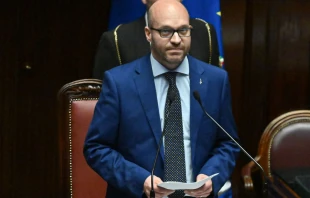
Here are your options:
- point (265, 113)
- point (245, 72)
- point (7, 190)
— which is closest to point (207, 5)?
point (245, 72)

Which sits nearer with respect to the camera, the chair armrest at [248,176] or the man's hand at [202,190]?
the man's hand at [202,190]

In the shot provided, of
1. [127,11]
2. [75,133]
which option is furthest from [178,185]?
[127,11]

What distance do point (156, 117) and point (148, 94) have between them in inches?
3.0

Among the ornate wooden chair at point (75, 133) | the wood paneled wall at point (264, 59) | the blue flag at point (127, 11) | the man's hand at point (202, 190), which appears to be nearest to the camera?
the man's hand at point (202, 190)

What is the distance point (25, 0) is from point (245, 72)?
1.23 metres

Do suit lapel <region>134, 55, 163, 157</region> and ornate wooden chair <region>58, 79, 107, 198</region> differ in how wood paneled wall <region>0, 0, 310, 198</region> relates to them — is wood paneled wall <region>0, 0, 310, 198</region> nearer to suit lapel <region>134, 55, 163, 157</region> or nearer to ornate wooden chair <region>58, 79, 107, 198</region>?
ornate wooden chair <region>58, 79, 107, 198</region>

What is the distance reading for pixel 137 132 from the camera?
1.73 m

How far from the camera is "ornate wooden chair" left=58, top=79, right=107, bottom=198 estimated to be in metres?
2.08

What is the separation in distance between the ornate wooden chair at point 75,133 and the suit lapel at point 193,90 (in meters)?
0.44

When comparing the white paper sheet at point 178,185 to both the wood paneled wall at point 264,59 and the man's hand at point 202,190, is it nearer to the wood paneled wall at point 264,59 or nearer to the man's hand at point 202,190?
the man's hand at point 202,190

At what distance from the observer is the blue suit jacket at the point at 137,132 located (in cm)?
170

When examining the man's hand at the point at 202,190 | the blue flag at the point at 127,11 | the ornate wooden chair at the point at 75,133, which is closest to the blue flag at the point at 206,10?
the blue flag at the point at 127,11

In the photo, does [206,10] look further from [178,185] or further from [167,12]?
[178,185]

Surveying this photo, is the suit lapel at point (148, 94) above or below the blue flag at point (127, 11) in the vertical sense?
below
